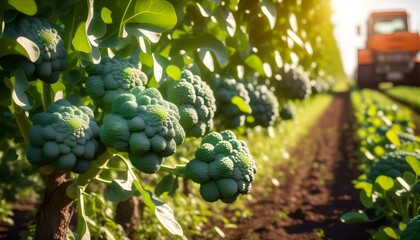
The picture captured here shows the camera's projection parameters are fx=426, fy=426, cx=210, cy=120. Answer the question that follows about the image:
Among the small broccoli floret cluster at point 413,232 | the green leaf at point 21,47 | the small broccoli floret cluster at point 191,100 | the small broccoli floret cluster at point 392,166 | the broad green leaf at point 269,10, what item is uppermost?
the green leaf at point 21,47

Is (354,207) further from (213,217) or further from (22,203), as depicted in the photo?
(22,203)

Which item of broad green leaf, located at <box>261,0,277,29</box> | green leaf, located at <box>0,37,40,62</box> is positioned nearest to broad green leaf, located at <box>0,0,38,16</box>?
green leaf, located at <box>0,37,40,62</box>

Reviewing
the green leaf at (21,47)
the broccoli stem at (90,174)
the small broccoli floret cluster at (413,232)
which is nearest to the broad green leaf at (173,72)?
the broccoli stem at (90,174)

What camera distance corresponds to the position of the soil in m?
3.65

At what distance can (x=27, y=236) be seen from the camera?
278 centimetres

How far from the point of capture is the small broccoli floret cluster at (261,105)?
10.1 ft

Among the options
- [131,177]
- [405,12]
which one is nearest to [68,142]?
[131,177]

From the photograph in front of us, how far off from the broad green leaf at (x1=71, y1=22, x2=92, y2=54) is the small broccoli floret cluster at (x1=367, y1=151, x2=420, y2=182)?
100 inches

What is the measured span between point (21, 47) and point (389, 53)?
650 inches

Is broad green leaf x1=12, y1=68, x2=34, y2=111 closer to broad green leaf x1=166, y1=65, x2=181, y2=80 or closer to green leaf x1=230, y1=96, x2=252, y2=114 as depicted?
broad green leaf x1=166, y1=65, x2=181, y2=80

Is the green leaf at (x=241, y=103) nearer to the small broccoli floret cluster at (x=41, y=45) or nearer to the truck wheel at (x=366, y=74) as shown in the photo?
the small broccoli floret cluster at (x=41, y=45)

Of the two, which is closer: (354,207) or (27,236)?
(27,236)

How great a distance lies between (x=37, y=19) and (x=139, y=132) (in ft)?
1.94

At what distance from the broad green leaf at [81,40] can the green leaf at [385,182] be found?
6.74 feet
